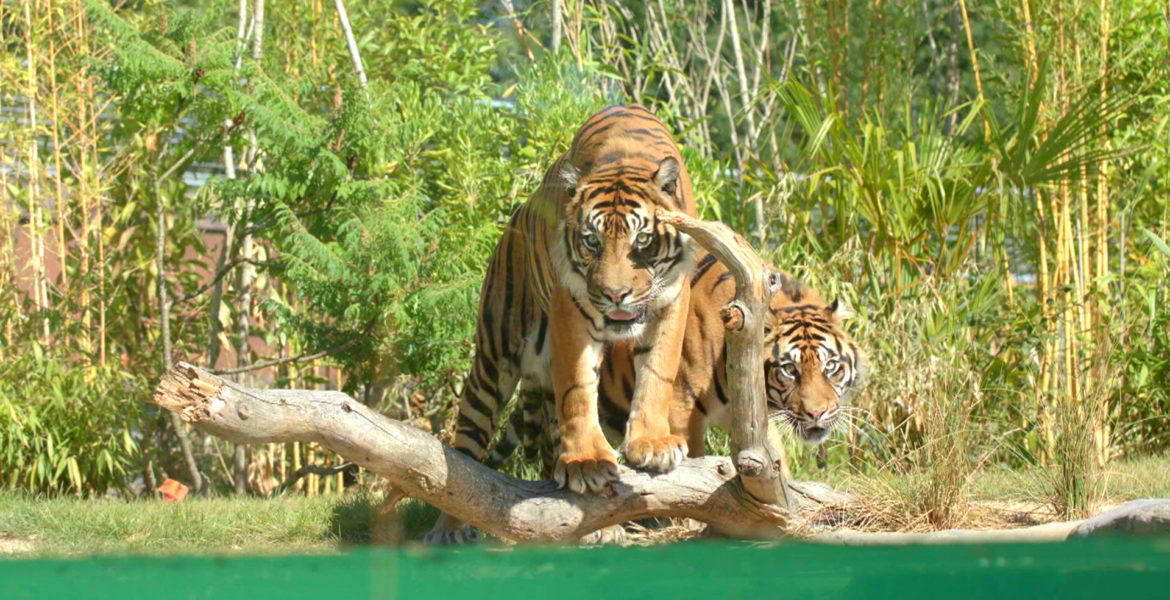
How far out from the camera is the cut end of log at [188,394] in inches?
128

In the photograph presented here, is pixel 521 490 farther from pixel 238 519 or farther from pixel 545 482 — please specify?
pixel 238 519

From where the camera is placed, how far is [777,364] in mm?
4809

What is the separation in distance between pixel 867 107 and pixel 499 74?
558 cm

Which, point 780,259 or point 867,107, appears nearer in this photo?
point 780,259

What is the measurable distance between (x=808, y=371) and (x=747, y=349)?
91 cm

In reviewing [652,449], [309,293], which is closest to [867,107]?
[309,293]

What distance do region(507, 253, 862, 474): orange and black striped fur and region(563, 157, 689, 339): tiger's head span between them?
26 cm

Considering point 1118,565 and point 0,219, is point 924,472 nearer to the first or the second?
point 1118,565

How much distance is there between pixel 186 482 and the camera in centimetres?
794

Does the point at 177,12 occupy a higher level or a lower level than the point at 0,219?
higher

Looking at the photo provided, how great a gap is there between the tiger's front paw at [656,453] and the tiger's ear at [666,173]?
3.21 ft

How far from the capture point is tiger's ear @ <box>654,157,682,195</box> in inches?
185

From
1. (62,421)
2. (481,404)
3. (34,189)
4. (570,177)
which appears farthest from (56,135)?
(570,177)

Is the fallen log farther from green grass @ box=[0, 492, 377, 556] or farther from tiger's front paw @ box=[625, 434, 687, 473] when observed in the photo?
green grass @ box=[0, 492, 377, 556]
